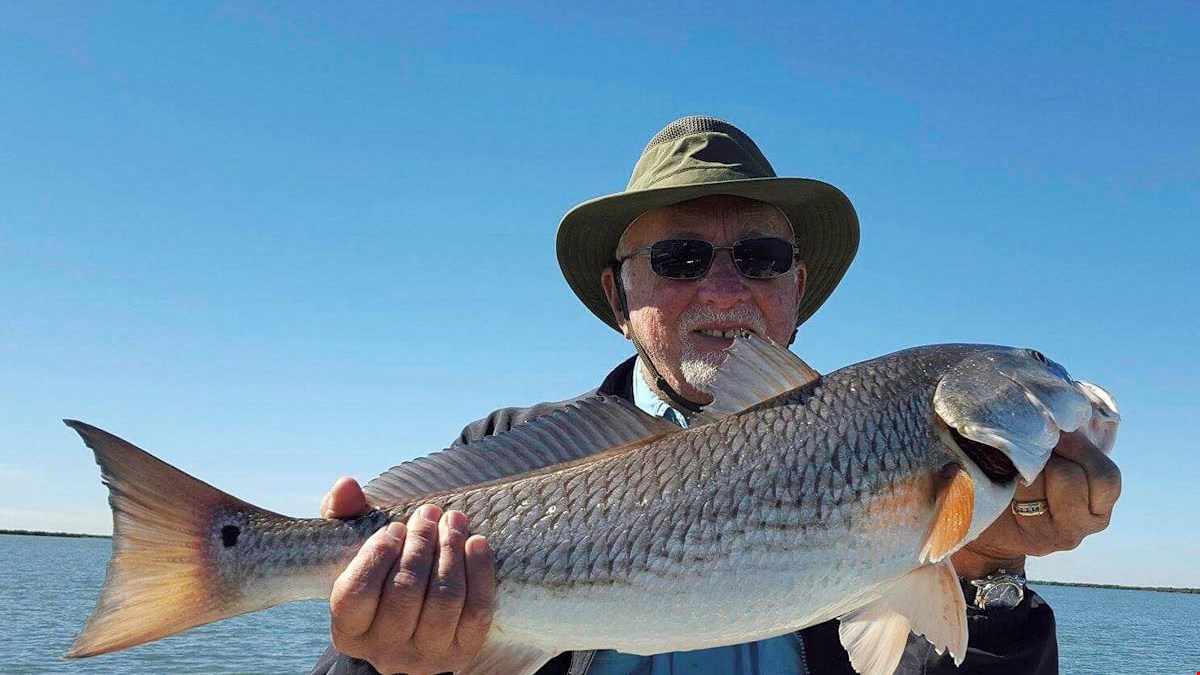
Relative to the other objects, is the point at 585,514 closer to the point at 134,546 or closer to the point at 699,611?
the point at 699,611

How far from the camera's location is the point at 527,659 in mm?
3012

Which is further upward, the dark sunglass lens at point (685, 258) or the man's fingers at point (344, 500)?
the dark sunglass lens at point (685, 258)

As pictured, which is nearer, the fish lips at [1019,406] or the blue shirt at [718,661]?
the fish lips at [1019,406]

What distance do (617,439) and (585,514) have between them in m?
0.36

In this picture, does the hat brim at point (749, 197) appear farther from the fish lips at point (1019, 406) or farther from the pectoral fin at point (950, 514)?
the pectoral fin at point (950, 514)

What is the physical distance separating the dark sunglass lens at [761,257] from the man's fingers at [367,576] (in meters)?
2.45

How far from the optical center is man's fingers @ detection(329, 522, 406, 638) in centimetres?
300

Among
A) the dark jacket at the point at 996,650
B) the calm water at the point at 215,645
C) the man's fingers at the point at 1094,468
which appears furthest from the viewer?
the calm water at the point at 215,645

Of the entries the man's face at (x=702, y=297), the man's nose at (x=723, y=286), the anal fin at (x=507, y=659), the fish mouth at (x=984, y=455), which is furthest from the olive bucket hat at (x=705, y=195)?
the anal fin at (x=507, y=659)

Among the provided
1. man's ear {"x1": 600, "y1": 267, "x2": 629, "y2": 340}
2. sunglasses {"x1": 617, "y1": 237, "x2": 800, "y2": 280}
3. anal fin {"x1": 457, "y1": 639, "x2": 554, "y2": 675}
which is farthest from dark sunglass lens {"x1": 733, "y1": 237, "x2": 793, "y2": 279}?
anal fin {"x1": 457, "y1": 639, "x2": 554, "y2": 675}

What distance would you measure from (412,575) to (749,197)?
297 centimetres

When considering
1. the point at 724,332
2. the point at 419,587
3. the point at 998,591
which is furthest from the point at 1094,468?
the point at 419,587

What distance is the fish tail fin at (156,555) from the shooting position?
113 inches

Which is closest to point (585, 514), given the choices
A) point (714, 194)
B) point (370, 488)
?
point (370, 488)
